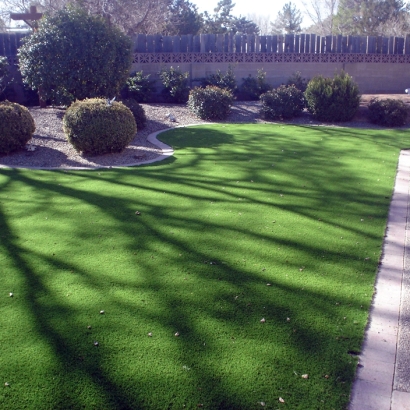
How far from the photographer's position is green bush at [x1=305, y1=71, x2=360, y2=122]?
15.5 meters

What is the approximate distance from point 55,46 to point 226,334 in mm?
11018

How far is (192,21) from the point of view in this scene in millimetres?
30031

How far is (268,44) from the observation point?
20500 millimetres

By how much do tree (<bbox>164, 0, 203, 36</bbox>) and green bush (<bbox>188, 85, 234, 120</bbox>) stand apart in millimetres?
14589

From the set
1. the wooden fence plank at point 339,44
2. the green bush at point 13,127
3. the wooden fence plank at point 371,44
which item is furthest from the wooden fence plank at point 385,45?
the green bush at point 13,127

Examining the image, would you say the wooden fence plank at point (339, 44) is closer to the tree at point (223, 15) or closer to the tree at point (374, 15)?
the tree at point (374, 15)

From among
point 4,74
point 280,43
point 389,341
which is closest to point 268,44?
point 280,43

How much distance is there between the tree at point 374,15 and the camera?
31.9 meters

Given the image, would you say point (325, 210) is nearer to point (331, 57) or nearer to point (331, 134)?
point (331, 134)

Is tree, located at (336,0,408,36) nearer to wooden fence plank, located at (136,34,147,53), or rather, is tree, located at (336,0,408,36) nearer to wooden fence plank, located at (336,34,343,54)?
wooden fence plank, located at (336,34,343,54)

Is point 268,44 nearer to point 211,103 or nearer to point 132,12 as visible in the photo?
point 211,103

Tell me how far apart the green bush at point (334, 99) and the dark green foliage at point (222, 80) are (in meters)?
3.50

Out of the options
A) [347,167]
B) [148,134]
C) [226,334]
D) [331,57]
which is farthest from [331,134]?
[226,334]

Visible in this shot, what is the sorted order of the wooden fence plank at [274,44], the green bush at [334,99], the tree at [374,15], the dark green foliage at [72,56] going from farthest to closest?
the tree at [374,15]
the wooden fence plank at [274,44]
the green bush at [334,99]
the dark green foliage at [72,56]
